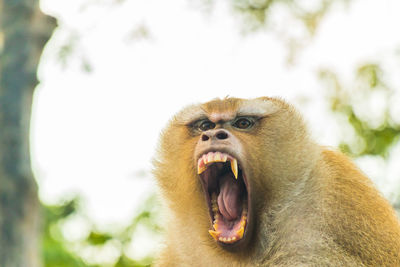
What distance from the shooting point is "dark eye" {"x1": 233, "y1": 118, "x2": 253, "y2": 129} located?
430 centimetres

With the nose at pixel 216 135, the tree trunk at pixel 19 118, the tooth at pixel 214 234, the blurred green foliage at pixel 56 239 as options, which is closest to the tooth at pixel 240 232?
the tooth at pixel 214 234

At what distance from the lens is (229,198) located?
4383 millimetres

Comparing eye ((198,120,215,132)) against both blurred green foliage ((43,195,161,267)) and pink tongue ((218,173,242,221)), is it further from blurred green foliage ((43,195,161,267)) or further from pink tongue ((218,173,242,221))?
blurred green foliage ((43,195,161,267))

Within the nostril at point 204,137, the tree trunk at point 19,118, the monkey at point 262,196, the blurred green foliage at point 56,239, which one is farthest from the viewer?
the blurred green foliage at point 56,239

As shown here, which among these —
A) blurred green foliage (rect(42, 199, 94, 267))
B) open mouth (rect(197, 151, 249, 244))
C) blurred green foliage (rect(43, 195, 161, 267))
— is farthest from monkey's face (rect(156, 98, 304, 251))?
blurred green foliage (rect(43, 195, 161, 267))

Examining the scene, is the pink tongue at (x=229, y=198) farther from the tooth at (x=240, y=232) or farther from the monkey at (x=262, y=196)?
the tooth at (x=240, y=232)

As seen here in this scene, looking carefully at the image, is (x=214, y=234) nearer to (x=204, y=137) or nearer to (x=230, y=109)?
(x=204, y=137)

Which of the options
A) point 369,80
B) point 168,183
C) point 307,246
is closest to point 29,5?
point 168,183

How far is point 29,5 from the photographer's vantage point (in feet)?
26.4

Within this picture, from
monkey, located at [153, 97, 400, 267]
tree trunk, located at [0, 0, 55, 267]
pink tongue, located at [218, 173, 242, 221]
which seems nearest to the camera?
monkey, located at [153, 97, 400, 267]

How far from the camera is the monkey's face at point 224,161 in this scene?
404 centimetres

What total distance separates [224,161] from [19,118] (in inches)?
195

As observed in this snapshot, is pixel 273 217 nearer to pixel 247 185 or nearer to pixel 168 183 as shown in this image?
pixel 247 185

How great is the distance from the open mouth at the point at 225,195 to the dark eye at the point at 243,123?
0.94ft
